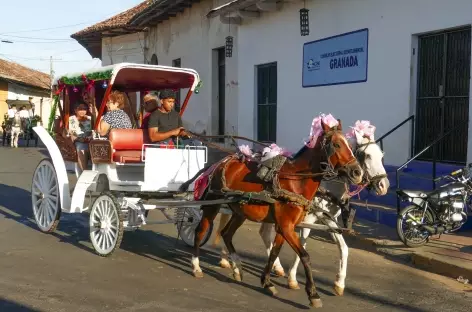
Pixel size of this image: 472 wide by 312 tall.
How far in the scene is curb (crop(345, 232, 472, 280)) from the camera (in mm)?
7117

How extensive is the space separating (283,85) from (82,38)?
15892 millimetres

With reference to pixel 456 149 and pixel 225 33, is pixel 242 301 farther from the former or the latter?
pixel 225 33

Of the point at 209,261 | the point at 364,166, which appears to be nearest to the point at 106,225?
the point at 209,261

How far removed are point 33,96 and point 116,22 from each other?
2703 centimetres

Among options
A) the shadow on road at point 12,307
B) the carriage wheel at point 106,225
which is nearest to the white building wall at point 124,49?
the carriage wheel at point 106,225

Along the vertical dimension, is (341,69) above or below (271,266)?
above

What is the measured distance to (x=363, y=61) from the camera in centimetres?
1146

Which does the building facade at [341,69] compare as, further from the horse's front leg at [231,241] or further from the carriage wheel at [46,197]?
the carriage wheel at [46,197]

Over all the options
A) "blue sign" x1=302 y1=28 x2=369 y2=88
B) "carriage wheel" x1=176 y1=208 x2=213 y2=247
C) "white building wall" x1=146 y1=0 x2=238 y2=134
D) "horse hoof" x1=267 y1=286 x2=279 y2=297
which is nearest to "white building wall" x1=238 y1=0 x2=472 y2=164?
"blue sign" x1=302 y1=28 x2=369 y2=88

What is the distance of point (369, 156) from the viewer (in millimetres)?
6023

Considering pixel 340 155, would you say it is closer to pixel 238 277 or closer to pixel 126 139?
pixel 238 277

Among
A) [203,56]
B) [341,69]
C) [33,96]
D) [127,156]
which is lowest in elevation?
[127,156]

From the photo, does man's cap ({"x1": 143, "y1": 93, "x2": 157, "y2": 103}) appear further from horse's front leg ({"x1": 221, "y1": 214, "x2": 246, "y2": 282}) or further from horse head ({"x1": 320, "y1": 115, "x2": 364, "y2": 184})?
horse head ({"x1": 320, "y1": 115, "x2": 364, "y2": 184})

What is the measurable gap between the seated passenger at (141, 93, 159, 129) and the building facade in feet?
14.7
